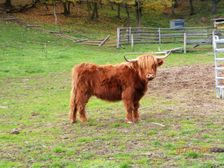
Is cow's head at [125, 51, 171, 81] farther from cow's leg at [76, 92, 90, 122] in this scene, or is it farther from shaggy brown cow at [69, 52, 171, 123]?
cow's leg at [76, 92, 90, 122]

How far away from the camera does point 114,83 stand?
1024 cm

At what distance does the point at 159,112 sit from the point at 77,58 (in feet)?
52.2

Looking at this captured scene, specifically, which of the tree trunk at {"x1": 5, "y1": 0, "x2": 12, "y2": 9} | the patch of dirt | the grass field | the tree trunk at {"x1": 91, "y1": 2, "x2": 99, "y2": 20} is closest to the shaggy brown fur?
the grass field

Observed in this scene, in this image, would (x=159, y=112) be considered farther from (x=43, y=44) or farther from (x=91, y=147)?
(x=43, y=44)

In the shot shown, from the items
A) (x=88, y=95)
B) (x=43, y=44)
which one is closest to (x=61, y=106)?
(x=88, y=95)

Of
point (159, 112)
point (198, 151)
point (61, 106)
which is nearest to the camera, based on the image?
point (198, 151)

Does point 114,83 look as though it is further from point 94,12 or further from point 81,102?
point 94,12

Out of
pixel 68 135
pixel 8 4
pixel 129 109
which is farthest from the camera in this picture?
pixel 8 4

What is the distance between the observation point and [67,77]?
19359 millimetres

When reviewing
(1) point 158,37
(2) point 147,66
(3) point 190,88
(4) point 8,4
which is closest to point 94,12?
(4) point 8,4

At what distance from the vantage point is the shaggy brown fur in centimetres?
1011

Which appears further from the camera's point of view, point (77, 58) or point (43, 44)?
point (43, 44)

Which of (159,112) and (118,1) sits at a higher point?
(118,1)

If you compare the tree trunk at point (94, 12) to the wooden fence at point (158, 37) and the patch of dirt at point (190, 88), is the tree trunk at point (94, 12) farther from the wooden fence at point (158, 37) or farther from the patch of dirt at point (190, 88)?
the patch of dirt at point (190, 88)
